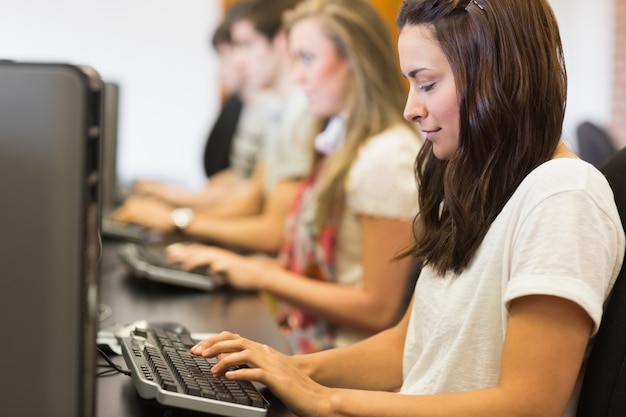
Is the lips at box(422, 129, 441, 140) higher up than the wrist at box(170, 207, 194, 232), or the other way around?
the lips at box(422, 129, 441, 140)

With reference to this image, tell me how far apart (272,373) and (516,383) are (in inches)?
10.5

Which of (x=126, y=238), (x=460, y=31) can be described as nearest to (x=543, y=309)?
(x=460, y=31)

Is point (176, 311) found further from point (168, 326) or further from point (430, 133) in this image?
point (430, 133)

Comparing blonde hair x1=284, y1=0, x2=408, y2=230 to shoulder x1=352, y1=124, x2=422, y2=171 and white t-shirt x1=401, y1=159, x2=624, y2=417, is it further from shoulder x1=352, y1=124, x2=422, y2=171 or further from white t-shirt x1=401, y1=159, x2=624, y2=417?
white t-shirt x1=401, y1=159, x2=624, y2=417

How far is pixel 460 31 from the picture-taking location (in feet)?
3.51

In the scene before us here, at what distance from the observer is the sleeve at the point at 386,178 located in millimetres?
1807

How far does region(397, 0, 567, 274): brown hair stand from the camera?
40.9 inches

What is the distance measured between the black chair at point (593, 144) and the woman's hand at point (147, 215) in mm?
1203

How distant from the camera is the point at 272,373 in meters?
1.02

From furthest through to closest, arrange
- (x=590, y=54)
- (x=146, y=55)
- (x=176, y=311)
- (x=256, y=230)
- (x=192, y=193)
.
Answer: (x=146, y=55) < (x=590, y=54) < (x=192, y=193) < (x=256, y=230) < (x=176, y=311)

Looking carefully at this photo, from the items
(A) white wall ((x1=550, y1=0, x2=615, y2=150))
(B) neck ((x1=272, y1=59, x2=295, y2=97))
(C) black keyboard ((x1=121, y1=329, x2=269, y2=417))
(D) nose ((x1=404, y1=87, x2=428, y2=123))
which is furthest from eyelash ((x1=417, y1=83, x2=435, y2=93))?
(A) white wall ((x1=550, y1=0, x2=615, y2=150))

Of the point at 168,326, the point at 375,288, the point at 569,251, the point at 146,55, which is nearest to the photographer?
the point at 569,251

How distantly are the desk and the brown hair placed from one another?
0.34m

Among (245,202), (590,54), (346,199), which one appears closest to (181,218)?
(245,202)
